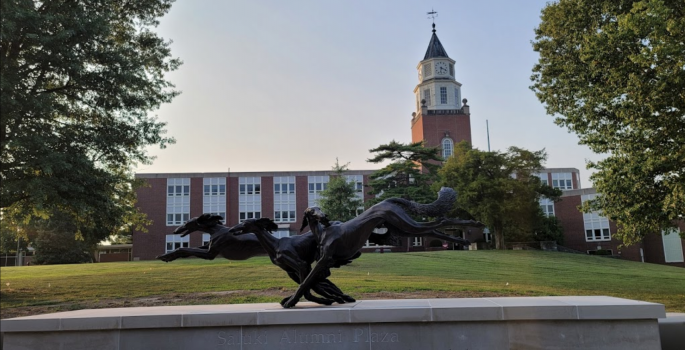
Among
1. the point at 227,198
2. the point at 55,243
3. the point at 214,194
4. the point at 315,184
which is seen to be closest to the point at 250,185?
the point at 227,198

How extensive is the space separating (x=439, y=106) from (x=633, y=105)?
57.6 metres

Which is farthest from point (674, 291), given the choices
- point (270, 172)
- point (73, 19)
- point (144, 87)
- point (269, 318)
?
point (270, 172)

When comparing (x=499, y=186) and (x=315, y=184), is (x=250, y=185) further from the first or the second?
(x=499, y=186)

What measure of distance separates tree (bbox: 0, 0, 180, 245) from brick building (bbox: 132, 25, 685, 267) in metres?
38.0

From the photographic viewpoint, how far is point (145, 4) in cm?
2366

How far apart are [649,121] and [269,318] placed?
13854mm

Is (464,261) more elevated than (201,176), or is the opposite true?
(201,176)

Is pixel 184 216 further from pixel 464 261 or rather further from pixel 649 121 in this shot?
pixel 649 121

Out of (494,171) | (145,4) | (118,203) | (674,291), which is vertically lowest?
(674,291)

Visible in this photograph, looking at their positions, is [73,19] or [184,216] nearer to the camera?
[73,19]

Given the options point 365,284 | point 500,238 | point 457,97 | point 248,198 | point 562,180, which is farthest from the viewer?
point 457,97

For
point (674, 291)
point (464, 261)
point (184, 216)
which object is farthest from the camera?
point (184, 216)

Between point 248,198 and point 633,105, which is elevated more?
point 248,198

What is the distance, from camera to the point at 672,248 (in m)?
52.7
